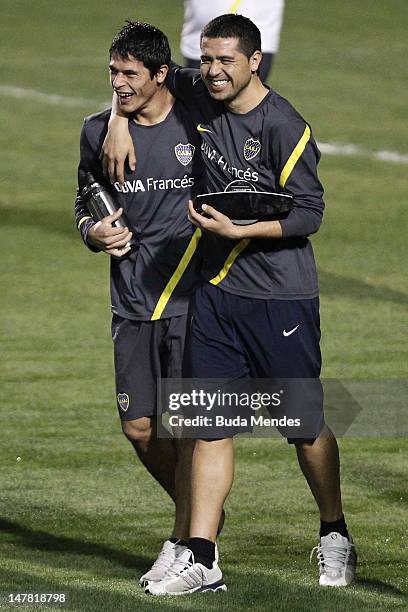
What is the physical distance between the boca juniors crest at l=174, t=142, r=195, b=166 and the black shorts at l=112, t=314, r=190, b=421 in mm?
591

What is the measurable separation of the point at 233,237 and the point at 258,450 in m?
2.59

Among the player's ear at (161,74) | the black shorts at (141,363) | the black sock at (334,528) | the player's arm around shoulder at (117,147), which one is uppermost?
the player's ear at (161,74)

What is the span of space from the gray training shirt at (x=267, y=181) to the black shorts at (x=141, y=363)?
0.41m

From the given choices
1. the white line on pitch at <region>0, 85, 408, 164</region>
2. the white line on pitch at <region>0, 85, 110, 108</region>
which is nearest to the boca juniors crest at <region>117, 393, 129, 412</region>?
the white line on pitch at <region>0, 85, 408, 164</region>

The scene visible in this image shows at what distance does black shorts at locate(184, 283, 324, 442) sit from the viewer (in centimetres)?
539

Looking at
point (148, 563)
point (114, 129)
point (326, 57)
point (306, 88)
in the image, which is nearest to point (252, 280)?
point (114, 129)

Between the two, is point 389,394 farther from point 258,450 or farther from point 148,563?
point 148,563

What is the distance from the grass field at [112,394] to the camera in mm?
5699

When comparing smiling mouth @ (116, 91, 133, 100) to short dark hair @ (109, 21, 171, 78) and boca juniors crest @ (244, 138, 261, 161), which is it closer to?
short dark hair @ (109, 21, 171, 78)

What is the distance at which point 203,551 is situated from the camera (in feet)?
17.4

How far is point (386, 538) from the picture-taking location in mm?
6242

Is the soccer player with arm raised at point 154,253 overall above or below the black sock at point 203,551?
above

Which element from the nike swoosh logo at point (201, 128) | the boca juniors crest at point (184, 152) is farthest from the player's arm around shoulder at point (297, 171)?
the boca juniors crest at point (184, 152)

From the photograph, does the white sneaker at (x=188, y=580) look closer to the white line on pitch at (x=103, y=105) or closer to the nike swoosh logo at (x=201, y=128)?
the nike swoosh logo at (x=201, y=128)
